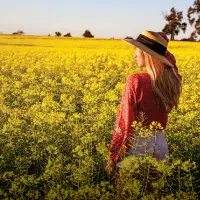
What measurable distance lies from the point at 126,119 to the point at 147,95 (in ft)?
0.75

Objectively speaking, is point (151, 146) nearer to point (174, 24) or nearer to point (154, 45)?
point (154, 45)

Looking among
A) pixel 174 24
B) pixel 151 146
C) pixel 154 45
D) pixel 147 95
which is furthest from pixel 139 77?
pixel 174 24

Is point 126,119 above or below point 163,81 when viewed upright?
below

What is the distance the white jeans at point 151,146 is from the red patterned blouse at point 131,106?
65 mm

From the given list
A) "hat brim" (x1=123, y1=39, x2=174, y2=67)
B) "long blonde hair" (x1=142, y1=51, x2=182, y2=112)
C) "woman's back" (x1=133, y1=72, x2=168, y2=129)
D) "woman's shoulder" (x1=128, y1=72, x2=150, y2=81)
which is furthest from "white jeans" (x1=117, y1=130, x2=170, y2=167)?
"hat brim" (x1=123, y1=39, x2=174, y2=67)

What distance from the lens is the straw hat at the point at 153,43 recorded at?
3.46m

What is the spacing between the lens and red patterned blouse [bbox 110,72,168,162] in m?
3.39

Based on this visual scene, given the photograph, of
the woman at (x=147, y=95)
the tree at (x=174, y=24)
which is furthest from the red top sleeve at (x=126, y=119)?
the tree at (x=174, y=24)

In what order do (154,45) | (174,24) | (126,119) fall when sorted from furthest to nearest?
(174,24) → (154,45) → (126,119)

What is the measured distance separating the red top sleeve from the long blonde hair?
127mm

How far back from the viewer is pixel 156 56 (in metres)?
3.44

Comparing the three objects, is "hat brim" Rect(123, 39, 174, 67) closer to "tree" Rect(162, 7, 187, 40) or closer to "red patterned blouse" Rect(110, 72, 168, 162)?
"red patterned blouse" Rect(110, 72, 168, 162)

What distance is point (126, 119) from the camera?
3.39m

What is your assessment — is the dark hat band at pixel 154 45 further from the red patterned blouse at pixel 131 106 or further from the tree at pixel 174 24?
the tree at pixel 174 24
